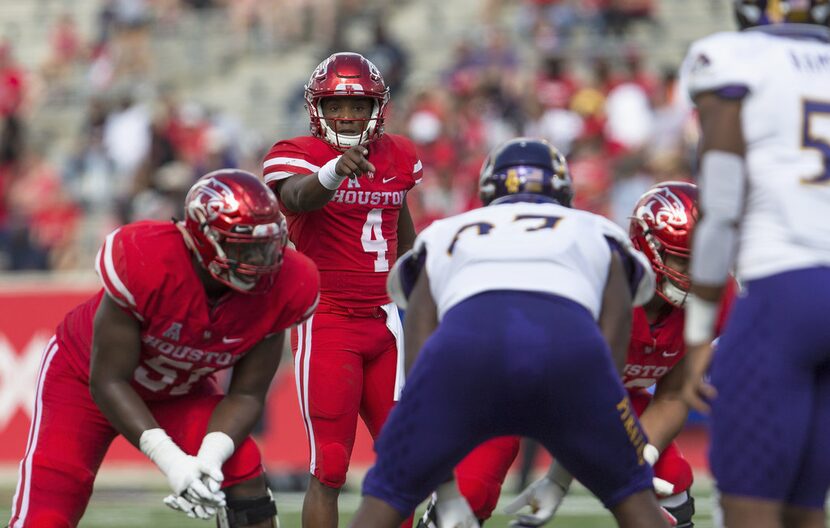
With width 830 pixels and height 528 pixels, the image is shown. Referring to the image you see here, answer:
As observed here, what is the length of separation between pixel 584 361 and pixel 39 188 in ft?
35.3

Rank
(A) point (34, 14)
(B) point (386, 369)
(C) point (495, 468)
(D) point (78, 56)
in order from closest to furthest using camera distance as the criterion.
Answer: (C) point (495, 468), (B) point (386, 369), (D) point (78, 56), (A) point (34, 14)

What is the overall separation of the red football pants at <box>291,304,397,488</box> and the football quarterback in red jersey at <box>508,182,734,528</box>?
3.25 ft

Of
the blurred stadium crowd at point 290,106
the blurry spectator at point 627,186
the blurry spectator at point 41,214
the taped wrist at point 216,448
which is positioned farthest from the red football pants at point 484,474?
the blurry spectator at point 41,214

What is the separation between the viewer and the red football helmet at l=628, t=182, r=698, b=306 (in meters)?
5.45

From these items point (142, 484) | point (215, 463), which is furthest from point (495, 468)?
point (142, 484)

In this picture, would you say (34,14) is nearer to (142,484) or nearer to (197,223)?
(142,484)

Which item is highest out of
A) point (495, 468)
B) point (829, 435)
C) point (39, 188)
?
point (829, 435)

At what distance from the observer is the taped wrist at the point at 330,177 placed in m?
5.61

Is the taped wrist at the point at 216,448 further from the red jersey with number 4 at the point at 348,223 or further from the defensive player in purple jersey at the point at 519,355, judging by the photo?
the red jersey with number 4 at the point at 348,223

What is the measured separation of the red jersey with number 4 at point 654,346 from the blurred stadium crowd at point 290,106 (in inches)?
224

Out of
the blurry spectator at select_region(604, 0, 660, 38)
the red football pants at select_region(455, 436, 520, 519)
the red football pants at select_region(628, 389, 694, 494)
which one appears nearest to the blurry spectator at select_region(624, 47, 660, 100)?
the blurry spectator at select_region(604, 0, 660, 38)

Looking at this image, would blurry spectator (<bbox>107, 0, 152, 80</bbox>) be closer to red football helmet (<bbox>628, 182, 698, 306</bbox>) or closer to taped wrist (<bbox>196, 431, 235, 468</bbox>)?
red football helmet (<bbox>628, 182, 698, 306</bbox>)

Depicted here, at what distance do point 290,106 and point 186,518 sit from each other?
722 cm

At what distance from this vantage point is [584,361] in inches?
160
